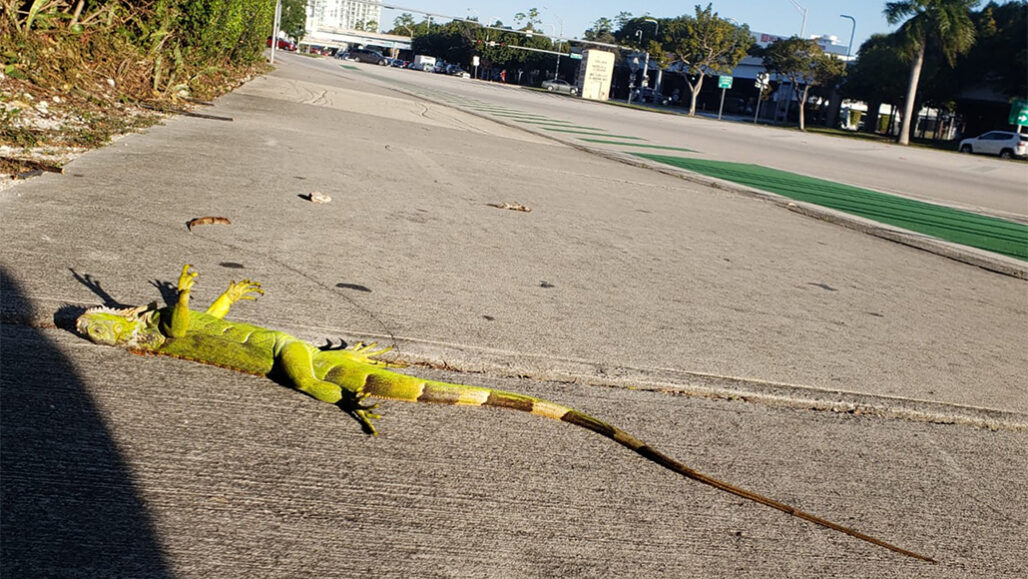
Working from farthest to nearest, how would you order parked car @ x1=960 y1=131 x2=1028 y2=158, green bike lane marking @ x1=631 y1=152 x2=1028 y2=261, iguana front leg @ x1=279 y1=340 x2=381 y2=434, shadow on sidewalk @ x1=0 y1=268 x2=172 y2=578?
parked car @ x1=960 y1=131 x2=1028 y2=158
green bike lane marking @ x1=631 y1=152 x2=1028 y2=261
iguana front leg @ x1=279 y1=340 x2=381 y2=434
shadow on sidewalk @ x1=0 y1=268 x2=172 y2=578

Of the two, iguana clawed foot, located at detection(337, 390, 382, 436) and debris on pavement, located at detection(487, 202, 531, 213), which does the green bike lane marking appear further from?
iguana clawed foot, located at detection(337, 390, 382, 436)

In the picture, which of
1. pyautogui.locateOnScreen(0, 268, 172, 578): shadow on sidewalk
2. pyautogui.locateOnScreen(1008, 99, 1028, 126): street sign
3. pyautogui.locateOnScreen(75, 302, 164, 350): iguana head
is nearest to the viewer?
pyautogui.locateOnScreen(0, 268, 172, 578): shadow on sidewalk

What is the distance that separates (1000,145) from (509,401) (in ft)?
172

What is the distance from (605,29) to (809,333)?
161126 mm

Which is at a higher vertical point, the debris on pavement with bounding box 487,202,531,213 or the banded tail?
the debris on pavement with bounding box 487,202,531,213

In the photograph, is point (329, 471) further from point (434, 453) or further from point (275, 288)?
point (275, 288)

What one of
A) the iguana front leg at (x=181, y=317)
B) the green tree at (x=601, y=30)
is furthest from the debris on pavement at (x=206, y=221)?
the green tree at (x=601, y=30)

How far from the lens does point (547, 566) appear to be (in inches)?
94.0

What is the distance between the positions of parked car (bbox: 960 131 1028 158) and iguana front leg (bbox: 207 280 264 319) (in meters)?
51.3

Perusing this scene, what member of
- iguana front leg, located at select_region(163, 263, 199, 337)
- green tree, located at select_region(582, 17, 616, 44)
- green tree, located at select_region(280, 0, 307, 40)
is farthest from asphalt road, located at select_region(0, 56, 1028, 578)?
green tree, located at select_region(582, 17, 616, 44)

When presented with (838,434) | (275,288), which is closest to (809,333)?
(838,434)

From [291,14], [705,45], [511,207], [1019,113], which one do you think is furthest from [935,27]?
[511,207]

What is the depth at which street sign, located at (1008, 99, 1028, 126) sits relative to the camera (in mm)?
50469

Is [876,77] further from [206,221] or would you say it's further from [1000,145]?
[206,221]
